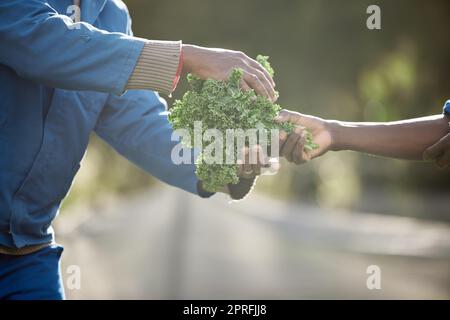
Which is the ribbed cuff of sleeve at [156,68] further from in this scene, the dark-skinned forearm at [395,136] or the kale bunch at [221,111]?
the dark-skinned forearm at [395,136]

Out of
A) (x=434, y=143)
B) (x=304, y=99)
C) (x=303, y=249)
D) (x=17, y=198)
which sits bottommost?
(x=17, y=198)

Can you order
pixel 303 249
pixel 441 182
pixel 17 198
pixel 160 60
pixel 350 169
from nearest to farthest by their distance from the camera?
1. pixel 160 60
2. pixel 17 198
3. pixel 303 249
4. pixel 441 182
5. pixel 350 169

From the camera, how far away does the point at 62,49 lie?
3.21 m

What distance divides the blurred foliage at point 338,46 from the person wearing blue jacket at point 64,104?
41.5 ft

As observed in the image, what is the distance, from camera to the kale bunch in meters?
3.35

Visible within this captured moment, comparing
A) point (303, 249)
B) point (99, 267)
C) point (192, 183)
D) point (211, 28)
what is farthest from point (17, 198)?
point (211, 28)

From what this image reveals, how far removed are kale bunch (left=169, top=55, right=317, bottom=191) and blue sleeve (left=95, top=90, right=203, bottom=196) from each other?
0.70m

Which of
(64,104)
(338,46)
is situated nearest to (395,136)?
(64,104)

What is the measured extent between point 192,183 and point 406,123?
1177mm

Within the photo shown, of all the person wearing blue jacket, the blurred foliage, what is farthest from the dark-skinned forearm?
the blurred foliage

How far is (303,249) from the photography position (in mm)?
14969

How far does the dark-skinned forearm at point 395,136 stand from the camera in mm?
→ 4184

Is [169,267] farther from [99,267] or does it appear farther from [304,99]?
[304,99]

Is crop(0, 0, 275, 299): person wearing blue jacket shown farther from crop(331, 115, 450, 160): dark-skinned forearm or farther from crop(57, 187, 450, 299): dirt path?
crop(57, 187, 450, 299): dirt path
